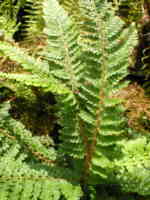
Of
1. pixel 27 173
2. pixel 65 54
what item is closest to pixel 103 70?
pixel 65 54

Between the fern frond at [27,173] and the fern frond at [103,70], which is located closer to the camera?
the fern frond at [103,70]

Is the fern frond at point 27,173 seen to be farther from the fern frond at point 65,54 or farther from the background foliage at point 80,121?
the fern frond at point 65,54

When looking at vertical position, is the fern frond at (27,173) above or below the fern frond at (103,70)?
below

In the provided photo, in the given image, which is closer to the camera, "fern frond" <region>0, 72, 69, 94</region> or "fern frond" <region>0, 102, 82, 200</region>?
"fern frond" <region>0, 72, 69, 94</region>

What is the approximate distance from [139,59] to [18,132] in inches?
41.8

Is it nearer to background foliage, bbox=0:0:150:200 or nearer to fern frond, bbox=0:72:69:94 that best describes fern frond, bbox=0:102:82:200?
background foliage, bbox=0:0:150:200

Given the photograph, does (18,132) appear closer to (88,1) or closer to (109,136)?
(109,136)

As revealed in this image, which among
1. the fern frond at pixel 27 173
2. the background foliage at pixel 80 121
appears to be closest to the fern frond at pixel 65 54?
the background foliage at pixel 80 121

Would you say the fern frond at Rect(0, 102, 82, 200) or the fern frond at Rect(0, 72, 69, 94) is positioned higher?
the fern frond at Rect(0, 72, 69, 94)

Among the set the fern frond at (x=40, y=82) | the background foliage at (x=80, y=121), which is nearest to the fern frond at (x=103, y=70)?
the background foliage at (x=80, y=121)

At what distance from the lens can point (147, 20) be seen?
215 centimetres

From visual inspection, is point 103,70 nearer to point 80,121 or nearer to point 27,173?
point 80,121

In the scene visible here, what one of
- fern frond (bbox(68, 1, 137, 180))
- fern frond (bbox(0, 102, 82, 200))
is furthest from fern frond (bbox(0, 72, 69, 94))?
fern frond (bbox(0, 102, 82, 200))

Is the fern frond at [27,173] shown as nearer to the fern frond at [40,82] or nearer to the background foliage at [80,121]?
the background foliage at [80,121]
